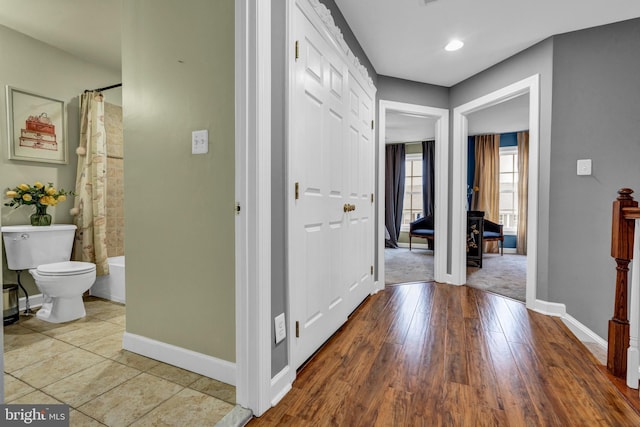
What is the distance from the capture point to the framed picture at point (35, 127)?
8.75ft

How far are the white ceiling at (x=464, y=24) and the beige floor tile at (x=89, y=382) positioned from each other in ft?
8.96

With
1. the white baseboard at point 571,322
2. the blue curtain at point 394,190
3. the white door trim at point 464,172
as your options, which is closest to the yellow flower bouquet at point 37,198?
the white door trim at point 464,172

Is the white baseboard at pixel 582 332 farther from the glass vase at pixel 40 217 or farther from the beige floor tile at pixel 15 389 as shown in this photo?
the glass vase at pixel 40 217

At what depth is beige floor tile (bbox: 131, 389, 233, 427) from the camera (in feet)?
4.46

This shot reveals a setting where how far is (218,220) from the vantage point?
5.47ft

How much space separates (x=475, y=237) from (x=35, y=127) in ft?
17.9

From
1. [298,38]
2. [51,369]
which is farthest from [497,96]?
[51,369]

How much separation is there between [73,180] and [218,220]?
2366 mm

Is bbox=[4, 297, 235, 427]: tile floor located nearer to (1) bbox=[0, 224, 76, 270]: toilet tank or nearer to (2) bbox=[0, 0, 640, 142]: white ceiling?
(1) bbox=[0, 224, 76, 270]: toilet tank

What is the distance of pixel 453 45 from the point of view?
283cm

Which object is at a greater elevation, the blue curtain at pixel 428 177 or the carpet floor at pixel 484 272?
the blue curtain at pixel 428 177

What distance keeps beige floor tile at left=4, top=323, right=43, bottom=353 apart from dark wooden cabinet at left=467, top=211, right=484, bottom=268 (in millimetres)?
4971

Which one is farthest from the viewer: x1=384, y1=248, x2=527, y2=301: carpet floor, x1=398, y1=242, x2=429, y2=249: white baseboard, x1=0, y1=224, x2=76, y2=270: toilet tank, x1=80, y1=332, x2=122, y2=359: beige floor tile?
x1=398, y1=242, x2=429, y2=249: white baseboard

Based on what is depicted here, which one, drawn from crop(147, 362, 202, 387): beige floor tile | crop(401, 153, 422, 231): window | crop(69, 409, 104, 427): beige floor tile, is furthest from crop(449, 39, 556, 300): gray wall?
crop(401, 153, 422, 231): window
